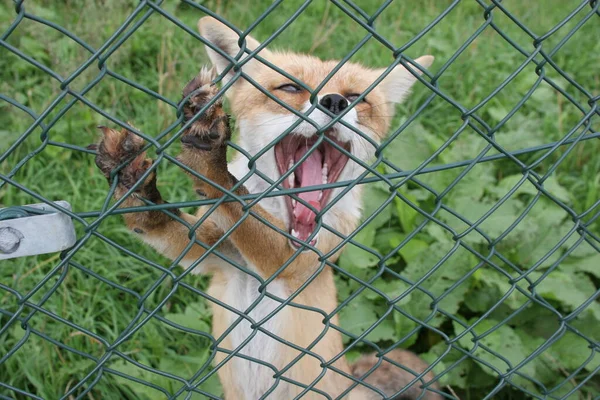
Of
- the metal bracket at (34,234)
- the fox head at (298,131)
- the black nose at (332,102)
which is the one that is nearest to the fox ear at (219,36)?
the fox head at (298,131)

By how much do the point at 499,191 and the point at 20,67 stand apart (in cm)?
427

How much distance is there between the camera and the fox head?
315 centimetres

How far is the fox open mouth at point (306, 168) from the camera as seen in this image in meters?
3.19

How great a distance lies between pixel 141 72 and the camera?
5652 mm

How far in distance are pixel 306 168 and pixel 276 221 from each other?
0.76 meters

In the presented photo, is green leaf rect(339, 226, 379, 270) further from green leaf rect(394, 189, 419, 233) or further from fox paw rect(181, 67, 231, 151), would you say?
fox paw rect(181, 67, 231, 151)

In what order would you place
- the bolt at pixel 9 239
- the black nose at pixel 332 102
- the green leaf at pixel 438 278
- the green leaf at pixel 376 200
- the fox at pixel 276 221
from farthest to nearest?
1. the green leaf at pixel 376 200
2. the green leaf at pixel 438 278
3. the black nose at pixel 332 102
4. the fox at pixel 276 221
5. the bolt at pixel 9 239

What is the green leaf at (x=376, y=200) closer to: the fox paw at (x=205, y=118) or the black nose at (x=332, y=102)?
the black nose at (x=332, y=102)

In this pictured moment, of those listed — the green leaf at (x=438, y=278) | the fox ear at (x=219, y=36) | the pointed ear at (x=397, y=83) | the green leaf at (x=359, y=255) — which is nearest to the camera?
the fox ear at (x=219, y=36)

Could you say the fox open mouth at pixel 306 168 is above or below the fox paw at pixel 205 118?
above

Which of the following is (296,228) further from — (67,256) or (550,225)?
(550,225)

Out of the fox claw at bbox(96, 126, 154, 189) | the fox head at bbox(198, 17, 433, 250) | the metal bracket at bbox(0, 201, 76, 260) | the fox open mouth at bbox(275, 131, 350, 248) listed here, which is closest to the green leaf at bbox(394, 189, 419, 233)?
the fox head at bbox(198, 17, 433, 250)

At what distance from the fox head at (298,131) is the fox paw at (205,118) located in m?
0.98

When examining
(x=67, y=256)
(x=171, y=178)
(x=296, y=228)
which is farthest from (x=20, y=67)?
(x=67, y=256)
